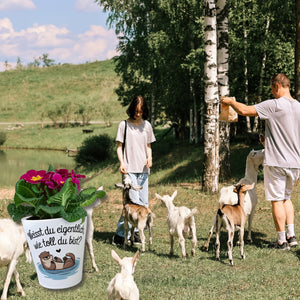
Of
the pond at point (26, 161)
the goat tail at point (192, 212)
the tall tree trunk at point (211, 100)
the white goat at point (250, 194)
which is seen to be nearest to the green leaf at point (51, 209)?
the goat tail at point (192, 212)

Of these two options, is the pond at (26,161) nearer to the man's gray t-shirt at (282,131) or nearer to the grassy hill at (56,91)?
the grassy hill at (56,91)

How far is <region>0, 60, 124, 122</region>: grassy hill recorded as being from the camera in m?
58.2

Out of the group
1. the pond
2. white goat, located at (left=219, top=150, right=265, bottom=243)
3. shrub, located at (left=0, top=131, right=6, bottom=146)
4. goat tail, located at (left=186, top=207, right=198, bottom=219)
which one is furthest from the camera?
shrub, located at (left=0, top=131, right=6, bottom=146)

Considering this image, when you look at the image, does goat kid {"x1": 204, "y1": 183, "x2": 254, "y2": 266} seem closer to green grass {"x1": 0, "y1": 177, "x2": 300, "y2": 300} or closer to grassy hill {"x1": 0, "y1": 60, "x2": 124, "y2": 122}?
green grass {"x1": 0, "y1": 177, "x2": 300, "y2": 300}

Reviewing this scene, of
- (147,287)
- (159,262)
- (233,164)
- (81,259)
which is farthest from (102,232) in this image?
(233,164)

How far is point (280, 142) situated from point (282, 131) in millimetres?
157

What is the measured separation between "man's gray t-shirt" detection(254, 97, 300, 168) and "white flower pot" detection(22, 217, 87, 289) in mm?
3305

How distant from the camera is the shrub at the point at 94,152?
96.0ft

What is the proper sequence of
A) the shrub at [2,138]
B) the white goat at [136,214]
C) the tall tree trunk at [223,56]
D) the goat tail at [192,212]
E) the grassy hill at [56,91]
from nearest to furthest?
the goat tail at [192,212]
the white goat at [136,214]
the tall tree trunk at [223,56]
the shrub at [2,138]
the grassy hill at [56,91]

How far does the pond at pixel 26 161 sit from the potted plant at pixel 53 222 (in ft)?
68.8

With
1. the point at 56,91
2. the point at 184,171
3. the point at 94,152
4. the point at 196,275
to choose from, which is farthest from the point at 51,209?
the point at 56,91

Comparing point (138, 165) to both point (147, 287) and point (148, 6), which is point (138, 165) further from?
point (148, 6)

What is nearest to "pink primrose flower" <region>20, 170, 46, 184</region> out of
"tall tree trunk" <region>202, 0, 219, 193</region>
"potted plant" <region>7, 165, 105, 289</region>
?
"potted plant" <region>7, 165, 105, 289</region>

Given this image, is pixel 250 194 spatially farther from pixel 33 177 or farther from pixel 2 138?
pixel 2 138
